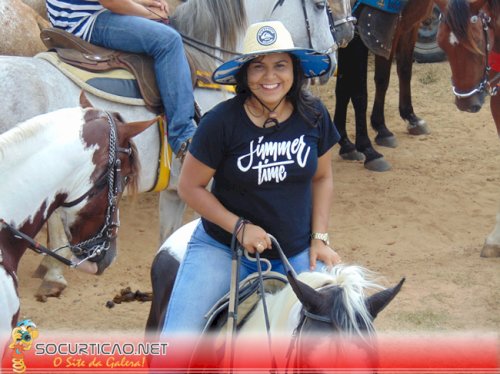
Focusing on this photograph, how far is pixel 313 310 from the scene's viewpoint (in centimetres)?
303

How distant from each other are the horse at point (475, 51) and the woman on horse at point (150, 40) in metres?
2.36

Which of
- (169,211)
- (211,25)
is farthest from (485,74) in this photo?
(169,211)

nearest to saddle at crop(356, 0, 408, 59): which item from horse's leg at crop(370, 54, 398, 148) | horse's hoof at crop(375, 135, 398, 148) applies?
horse's leg at crop(370, 54, 398, 148)

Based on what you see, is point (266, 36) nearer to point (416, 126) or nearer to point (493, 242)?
point (493, 242)

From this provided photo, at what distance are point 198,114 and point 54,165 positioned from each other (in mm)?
2220

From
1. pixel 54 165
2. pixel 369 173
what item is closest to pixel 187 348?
pixel 54 165

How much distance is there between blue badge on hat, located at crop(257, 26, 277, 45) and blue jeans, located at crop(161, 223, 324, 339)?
900 mm

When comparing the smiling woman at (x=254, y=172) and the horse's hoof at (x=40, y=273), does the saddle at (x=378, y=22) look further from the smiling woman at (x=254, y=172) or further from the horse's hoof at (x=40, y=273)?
the smiling woman at (x=254, y=172)

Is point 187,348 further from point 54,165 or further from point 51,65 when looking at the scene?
point 51,65

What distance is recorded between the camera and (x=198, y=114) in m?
5.89

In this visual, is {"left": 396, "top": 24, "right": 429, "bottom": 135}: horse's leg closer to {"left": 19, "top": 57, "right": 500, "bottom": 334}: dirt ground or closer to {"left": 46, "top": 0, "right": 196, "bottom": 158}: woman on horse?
{"left": 19, "top": 57, "right": 500, "bottom": 334}: dirt ground

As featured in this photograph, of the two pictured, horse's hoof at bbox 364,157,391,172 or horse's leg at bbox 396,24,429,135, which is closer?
horse's hoof at bbox 364,157,391,172

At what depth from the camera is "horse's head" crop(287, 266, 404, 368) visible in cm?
290

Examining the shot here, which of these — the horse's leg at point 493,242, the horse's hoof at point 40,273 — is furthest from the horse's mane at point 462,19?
the horse's hoof at point 40,273
